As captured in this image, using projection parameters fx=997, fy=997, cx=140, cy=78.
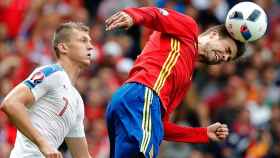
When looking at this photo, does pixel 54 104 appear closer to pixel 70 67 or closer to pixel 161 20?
pixel 70 67

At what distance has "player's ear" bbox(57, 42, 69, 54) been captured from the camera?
8624 millimetres

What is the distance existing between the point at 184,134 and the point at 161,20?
129 centimetres

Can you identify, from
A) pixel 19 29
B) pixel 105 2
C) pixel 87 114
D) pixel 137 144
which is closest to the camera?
pixel 137 144

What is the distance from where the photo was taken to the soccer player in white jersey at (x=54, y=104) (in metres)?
7.83

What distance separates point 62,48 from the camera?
340 inches

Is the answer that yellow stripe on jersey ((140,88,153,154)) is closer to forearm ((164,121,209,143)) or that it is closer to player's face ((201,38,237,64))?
forearm ((164,121,209,143))

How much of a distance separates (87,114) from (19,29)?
6.55 ft

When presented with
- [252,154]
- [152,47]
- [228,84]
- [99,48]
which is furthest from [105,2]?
[152,47]

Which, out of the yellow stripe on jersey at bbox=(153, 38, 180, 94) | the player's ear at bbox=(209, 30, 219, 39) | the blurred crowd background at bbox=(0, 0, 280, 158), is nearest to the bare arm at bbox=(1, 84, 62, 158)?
the yellow stripe on jersey at bbox=(153, 38, 180, 94)

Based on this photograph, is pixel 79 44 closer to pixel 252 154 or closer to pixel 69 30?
pixel 69 30

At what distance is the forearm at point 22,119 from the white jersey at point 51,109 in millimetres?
378

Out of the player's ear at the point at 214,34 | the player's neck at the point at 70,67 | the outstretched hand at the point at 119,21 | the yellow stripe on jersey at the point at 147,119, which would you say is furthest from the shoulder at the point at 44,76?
the player's ear at the point at 214,34

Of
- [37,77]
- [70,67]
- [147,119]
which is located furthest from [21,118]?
[147,119]

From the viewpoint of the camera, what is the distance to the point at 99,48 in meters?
15.5
